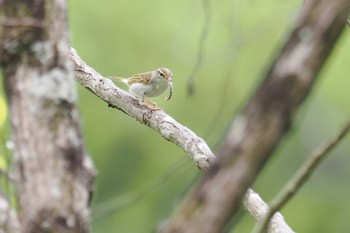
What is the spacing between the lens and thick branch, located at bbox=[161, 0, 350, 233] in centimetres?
183

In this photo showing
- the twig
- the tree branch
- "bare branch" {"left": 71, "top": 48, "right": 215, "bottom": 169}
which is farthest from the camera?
"bare branch" {"left": 71, "top": 48, "right": 215, "bottom": 169}

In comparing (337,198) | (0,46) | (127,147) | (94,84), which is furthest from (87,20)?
(0,46)

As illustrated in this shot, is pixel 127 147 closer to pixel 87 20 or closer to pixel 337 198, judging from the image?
pixel 87 20

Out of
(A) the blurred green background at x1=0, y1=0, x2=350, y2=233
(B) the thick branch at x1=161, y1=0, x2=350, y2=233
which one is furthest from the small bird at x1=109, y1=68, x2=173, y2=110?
(A) the blurred green background at x1=0, y1=0, x2=350, y2=233

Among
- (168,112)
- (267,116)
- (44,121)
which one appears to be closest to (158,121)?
(44,121)

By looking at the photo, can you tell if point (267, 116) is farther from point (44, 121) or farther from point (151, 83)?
point (151, 83)

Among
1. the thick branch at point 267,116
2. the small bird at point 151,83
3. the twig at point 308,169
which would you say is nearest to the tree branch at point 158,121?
the small bird at point 151,83

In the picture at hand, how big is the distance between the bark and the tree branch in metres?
1.66

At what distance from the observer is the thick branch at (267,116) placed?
1.83m

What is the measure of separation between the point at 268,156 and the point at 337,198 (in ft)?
47.0

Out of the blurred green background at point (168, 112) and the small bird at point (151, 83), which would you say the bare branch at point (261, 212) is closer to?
the small bird at point (151, 83)

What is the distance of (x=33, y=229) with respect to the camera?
200 cm

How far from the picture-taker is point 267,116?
184 cm

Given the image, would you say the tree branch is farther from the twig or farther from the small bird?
the twig
